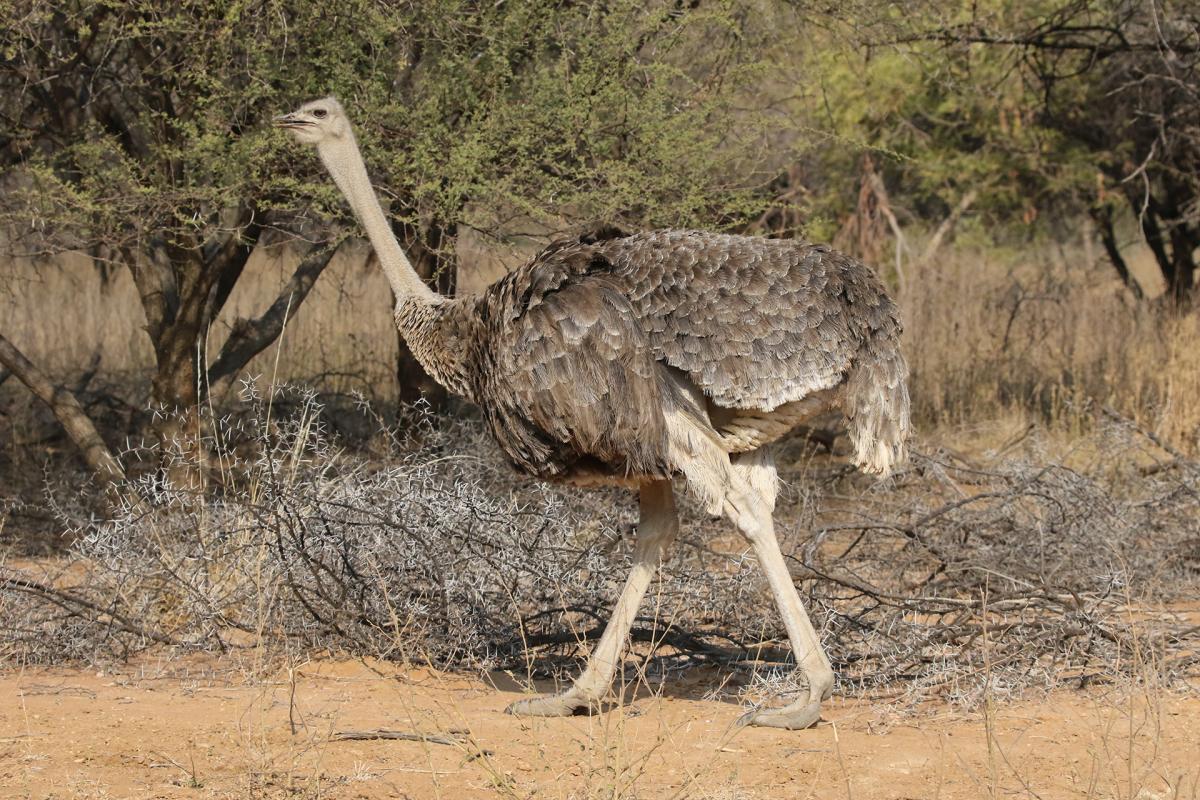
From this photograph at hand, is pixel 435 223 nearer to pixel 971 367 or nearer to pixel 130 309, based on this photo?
pixel 971 367

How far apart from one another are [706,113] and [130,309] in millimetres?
6702

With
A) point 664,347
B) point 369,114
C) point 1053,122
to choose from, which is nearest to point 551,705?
point 664,347

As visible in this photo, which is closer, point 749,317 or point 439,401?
point 749,317

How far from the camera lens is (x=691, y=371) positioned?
443cm

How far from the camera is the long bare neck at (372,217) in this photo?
5156mm

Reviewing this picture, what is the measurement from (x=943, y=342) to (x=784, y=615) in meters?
7.04

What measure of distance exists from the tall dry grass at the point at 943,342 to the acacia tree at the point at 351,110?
1.15 metres

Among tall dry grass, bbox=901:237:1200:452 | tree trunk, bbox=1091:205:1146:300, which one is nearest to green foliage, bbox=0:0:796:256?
tall dry grass, bbox=901:237:1200:452

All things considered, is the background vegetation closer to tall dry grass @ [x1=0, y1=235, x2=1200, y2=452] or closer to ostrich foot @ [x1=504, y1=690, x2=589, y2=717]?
tall dry grass @ [x1=0, y1=235, x2=1200, y2=452]

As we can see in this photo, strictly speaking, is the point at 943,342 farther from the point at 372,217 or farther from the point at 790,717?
the point at 790,717

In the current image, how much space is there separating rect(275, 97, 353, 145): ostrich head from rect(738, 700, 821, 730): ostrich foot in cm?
245

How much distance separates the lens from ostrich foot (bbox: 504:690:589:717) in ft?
15.2

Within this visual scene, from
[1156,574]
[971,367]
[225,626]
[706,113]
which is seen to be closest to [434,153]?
[706,113]

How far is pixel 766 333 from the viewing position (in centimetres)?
445
